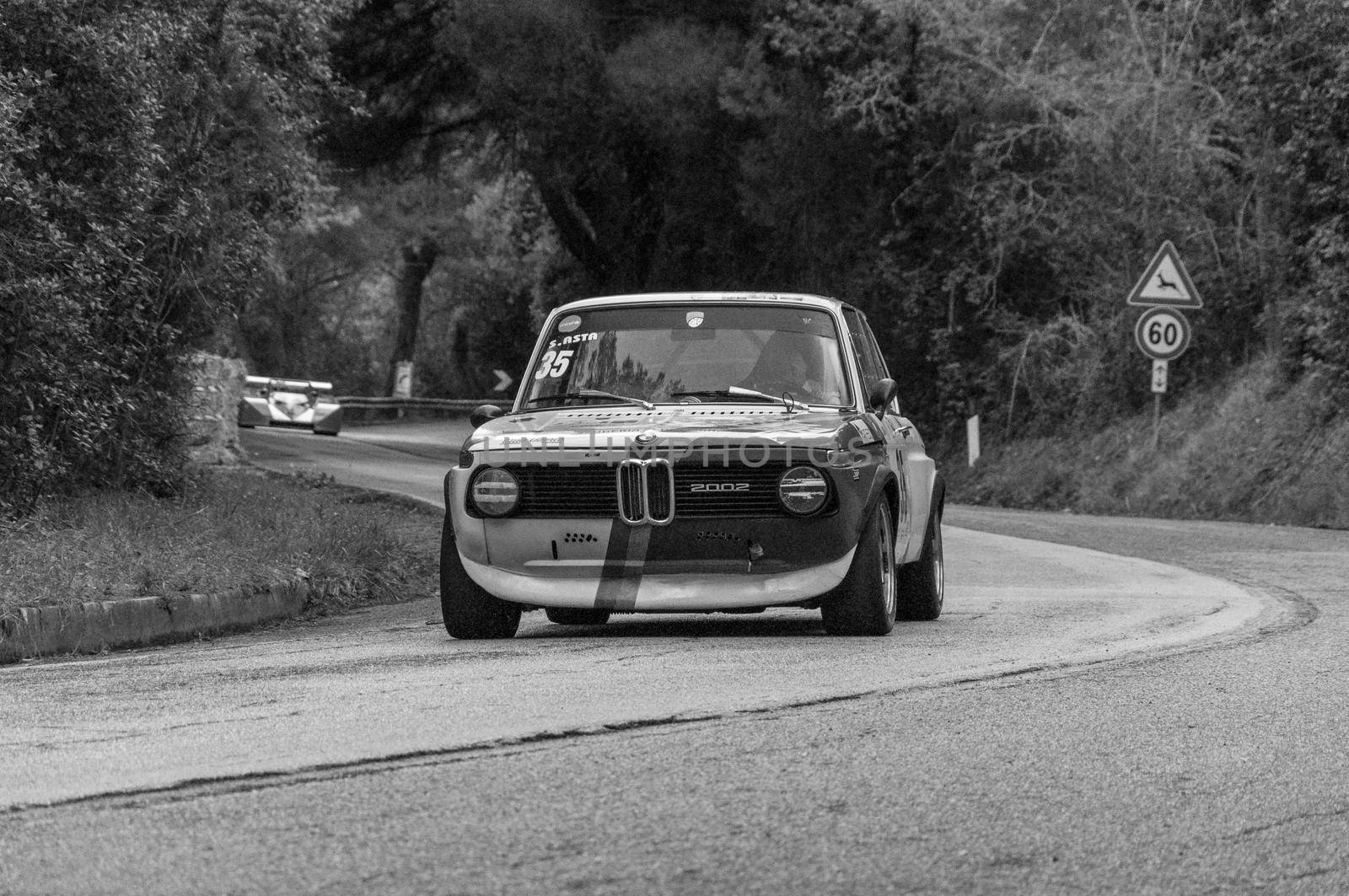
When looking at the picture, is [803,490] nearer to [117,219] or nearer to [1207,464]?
[117,219]

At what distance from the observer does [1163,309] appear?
2519cm

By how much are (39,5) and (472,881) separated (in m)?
10.7

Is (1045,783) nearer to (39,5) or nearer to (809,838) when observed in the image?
(809,838)

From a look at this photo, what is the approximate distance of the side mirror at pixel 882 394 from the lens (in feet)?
34.0

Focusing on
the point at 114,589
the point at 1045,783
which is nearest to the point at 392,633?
the point at 114,589

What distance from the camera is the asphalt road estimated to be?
15.0 feet

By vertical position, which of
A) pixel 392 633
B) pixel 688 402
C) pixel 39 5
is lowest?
pixel 392 633

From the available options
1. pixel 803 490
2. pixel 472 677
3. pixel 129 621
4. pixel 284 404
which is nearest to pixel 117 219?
pixel 129 621

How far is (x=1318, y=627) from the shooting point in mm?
10109

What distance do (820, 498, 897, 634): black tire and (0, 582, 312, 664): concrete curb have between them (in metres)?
3.54

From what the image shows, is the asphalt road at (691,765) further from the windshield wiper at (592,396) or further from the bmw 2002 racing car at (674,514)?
the windshield wiper at (592,396)

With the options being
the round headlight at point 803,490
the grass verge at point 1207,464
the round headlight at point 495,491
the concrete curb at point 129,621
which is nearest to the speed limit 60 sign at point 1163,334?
the grass verge at point 1207,464

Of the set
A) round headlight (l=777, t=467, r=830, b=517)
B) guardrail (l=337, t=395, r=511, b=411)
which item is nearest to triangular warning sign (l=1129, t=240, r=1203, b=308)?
round headlight (l=777, t=467, r=830, b=517)

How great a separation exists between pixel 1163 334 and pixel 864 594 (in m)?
16.3
